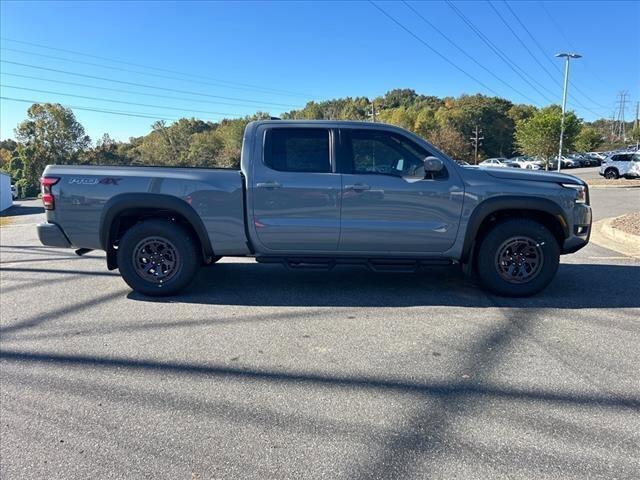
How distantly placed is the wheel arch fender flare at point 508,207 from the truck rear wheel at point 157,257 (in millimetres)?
3136

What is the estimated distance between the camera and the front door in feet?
16.4

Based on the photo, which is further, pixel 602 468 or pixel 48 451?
pixel 48 451

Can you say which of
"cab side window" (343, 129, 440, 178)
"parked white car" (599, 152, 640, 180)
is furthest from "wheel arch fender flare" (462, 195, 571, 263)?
"parked white car" (599, 152, 640, 180)

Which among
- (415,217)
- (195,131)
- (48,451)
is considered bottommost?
(48,451)

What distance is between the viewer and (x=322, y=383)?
130 inches

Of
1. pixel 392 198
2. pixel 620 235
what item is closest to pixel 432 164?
pixel 392 198

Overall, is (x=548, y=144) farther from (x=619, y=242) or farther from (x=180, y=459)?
(x=180, y=459)

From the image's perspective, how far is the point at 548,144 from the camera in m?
36.1

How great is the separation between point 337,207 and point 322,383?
7.30ft

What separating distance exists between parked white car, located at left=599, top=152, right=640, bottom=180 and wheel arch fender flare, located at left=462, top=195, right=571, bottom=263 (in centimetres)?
2968

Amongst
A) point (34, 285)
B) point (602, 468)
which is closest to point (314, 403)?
point (602, 468)

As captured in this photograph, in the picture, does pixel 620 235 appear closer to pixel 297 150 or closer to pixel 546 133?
pixel 297 150

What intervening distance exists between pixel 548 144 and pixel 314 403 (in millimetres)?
38656

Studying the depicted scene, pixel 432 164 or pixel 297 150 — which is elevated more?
pixel 297 150
